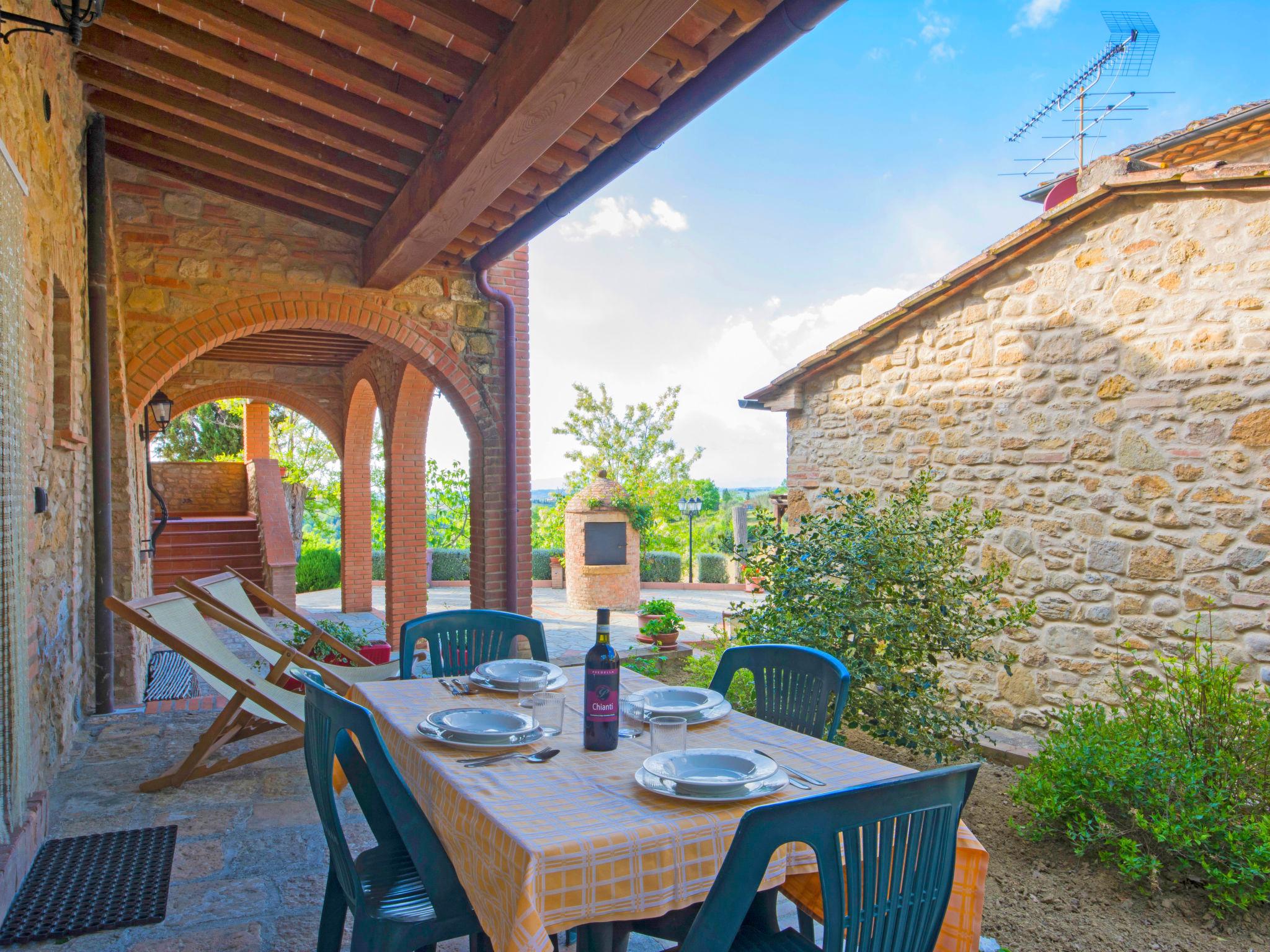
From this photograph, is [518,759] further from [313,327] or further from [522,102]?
[313,327]

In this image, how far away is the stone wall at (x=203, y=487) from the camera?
10812 millimetres

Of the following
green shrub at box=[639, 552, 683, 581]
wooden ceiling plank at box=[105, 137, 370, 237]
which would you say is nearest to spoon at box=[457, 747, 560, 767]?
wooden ceiling plank at box=[105, 137, 370, 237]

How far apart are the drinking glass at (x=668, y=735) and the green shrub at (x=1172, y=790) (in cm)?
184

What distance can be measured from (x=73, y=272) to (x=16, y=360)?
5.44 ft

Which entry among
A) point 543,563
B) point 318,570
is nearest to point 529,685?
point 318,570

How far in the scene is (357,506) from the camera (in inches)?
377

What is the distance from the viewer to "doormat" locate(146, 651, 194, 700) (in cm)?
537

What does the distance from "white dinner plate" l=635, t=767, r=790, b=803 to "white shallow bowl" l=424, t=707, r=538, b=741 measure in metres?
0.43

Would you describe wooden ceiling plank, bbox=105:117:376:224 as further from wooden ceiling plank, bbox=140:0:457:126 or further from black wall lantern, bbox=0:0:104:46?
black wall lantern, bbox=0:0:104:46

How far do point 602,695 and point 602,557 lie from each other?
9.04m

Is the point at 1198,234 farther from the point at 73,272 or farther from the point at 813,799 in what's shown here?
the point at 73,272

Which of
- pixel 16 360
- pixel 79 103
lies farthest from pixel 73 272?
pixel 16 360

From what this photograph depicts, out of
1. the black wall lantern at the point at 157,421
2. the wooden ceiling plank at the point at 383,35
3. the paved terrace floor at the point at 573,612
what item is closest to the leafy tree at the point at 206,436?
the paved terrace floor at the point at 573,612

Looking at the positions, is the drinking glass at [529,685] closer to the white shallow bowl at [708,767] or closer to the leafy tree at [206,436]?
the white shallow bowl at [708,767]
